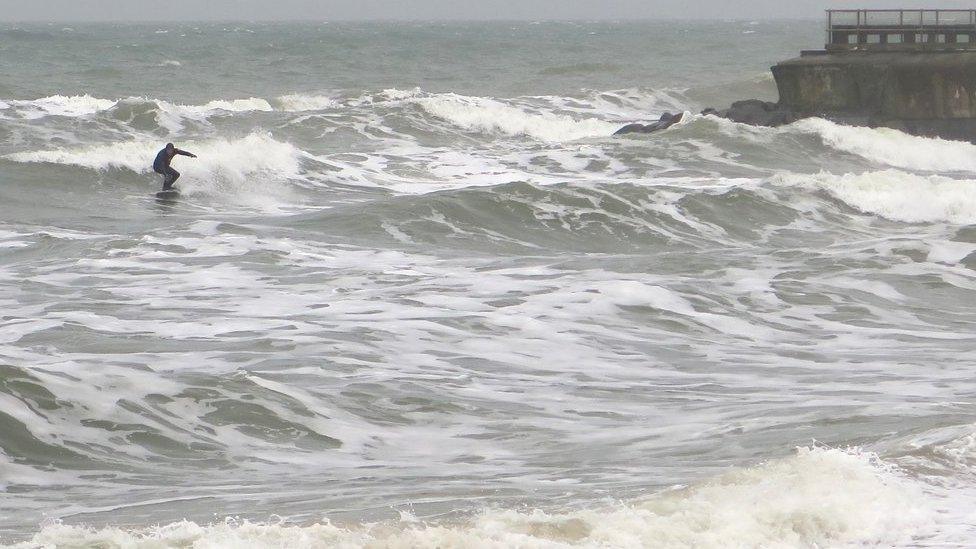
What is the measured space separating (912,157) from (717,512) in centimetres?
2069

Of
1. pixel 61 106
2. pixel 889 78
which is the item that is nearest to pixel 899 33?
pixel 889 78

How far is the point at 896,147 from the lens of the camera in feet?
85.1

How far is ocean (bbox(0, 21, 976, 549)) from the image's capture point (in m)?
6.48

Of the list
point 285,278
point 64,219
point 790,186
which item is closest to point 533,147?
point 790,186

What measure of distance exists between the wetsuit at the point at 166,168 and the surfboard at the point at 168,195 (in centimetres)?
12

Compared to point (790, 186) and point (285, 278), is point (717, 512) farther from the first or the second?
point (790, 186)

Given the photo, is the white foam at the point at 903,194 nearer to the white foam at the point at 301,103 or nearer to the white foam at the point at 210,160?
the white foam at the point at 210,160

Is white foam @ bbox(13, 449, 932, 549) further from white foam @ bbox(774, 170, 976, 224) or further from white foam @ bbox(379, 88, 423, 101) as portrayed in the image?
white foam @ bbox(379, 88, 423, 101)

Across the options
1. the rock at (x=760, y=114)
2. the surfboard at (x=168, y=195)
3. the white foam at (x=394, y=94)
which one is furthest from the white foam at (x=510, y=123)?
the surfboard at (x=168, y=195)

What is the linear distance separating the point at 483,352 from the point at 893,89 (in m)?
18.6

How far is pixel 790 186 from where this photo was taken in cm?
1988

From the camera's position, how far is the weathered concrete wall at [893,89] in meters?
26.2

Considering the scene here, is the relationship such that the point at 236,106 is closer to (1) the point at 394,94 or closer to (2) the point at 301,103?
(2) the point at 301,103

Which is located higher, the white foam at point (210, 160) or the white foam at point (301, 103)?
the white foam at point (210, 160)
